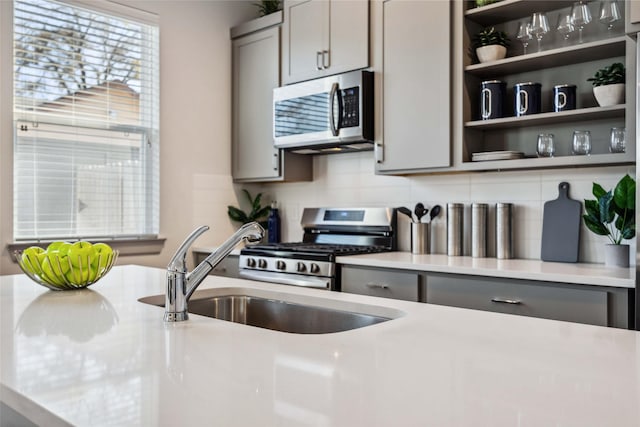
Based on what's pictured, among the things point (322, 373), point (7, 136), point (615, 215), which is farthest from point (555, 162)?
point (7, 136)

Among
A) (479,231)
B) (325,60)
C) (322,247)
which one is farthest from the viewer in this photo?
(325,60)

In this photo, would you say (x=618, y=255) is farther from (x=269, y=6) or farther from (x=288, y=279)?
(x=269, y=6)

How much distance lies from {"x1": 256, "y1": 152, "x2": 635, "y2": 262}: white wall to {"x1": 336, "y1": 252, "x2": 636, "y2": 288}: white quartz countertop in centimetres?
19

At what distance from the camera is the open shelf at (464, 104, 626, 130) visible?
249 centimetres

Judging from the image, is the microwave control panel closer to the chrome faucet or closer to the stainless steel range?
the stainless steel range

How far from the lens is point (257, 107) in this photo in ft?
13.2

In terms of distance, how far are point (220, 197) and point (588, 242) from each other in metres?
2.51

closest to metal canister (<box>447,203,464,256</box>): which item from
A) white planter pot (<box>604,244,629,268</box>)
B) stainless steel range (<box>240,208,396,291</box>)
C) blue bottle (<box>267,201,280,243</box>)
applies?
stainless steel range (<box>240,208,396,291</box>)

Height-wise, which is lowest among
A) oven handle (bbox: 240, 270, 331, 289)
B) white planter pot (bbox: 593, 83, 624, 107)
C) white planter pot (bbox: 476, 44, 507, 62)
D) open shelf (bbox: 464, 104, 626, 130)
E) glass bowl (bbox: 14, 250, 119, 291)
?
oven handle (bbox: 240, 270, 331, 289)

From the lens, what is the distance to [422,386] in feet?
2.66

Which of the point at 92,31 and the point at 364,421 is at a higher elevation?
the point at 92,31

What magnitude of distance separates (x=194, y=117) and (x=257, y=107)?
0.46 metres

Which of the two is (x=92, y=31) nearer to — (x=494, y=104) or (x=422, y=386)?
(x=494, y=104)

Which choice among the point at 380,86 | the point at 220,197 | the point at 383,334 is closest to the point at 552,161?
the point at 380,86
